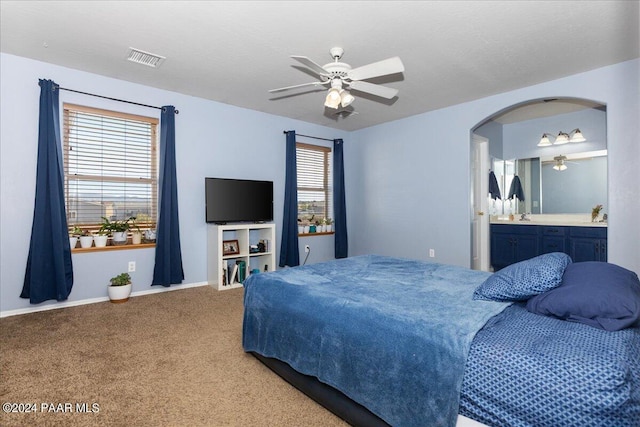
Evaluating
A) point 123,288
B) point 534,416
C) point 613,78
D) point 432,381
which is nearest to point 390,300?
point 432,381

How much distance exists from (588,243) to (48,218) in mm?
6354

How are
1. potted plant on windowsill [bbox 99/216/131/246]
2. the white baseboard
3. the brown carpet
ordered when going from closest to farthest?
1. the brown carpet
2. the white baseboard
3. potted plant on windowsill [bbox 99/216/131/246]

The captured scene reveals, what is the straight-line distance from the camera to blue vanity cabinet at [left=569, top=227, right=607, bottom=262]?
14.2 ft

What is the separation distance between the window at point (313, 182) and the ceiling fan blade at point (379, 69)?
2877mm

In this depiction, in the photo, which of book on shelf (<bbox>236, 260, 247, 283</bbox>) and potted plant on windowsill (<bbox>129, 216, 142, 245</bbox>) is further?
book on shelf (<bbox>236, 260, 247, 283</bbox>)

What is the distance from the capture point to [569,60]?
3.32 m

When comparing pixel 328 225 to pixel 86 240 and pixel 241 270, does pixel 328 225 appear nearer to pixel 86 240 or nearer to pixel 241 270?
pixel 241 270

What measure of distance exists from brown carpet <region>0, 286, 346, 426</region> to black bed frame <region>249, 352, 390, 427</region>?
44 mm

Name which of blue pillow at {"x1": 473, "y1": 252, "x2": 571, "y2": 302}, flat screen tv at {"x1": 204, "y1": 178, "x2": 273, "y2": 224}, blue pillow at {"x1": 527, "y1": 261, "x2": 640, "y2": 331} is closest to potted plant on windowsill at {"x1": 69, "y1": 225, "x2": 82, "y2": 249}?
flat screen tv at {"x1": 204, "y1": 178, "x2": 273, "y2": 224}

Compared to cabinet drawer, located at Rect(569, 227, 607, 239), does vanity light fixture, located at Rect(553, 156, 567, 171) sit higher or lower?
higher

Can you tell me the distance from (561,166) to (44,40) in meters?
6.58

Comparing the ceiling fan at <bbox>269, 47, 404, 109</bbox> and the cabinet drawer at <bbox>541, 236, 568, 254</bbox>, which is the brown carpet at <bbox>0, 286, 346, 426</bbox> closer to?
the ceiling fan at <bbox>269, 47, 404, 109</bbox>

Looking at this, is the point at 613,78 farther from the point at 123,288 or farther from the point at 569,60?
the point at 123,288

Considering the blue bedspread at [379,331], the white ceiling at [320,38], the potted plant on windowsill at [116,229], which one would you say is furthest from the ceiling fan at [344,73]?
the potted plant on windowsill at [116,229]
